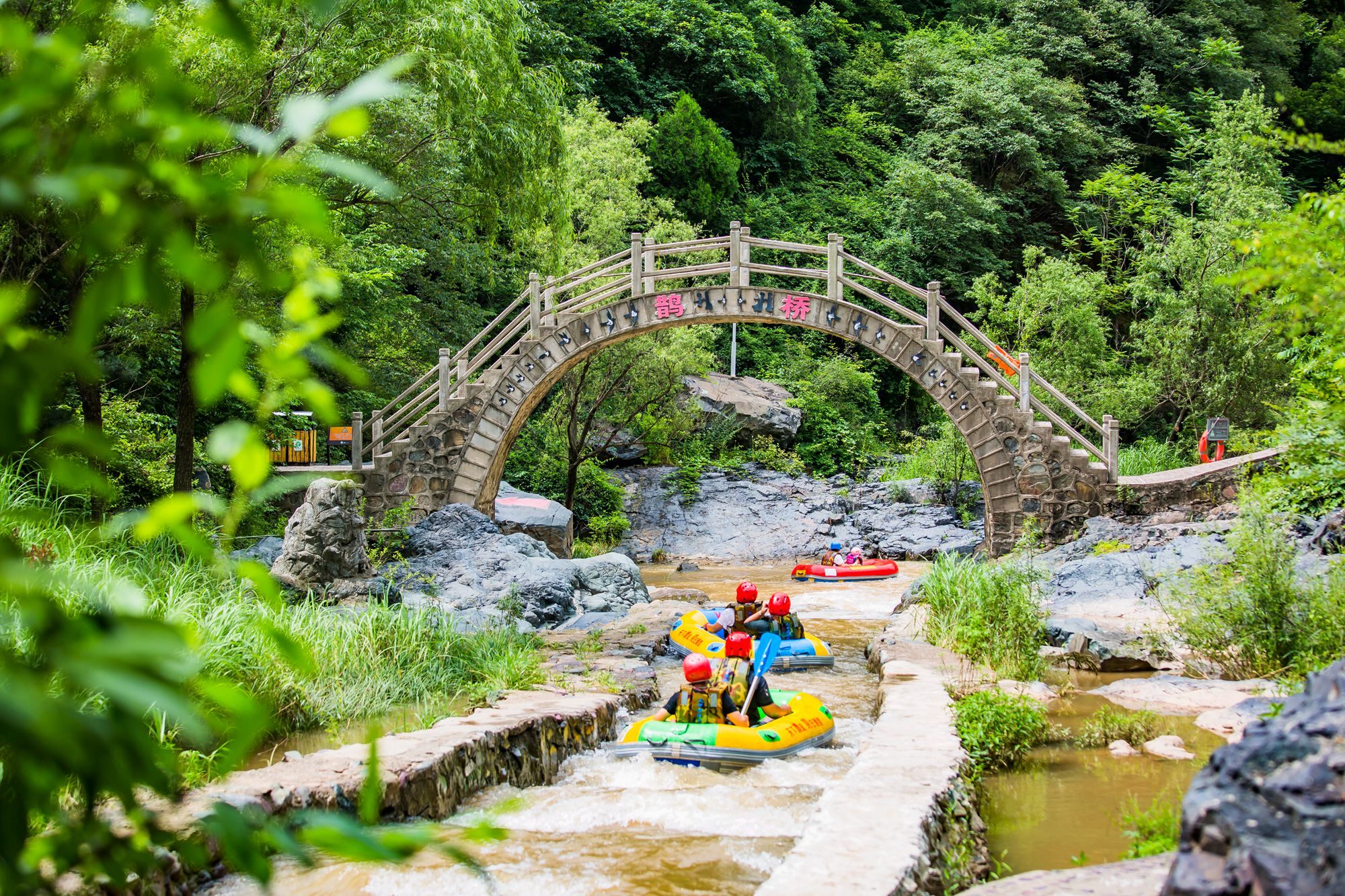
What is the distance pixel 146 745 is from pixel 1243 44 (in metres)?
40.5

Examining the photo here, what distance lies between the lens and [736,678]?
307 inches

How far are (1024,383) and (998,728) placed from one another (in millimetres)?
10332

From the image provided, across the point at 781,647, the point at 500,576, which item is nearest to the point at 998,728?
the point at 781,647

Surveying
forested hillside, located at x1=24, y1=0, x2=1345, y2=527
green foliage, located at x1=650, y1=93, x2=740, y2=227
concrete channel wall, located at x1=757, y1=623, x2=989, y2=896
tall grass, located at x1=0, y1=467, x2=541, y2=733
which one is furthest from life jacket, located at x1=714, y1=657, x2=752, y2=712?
green foliage, located at x1=650, y1=93, x2=740, y2=227

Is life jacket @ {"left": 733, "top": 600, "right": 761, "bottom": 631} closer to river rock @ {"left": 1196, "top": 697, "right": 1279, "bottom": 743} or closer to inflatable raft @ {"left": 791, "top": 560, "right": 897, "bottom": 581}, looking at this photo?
river rock @ {"left": 1196, "top": 697, "right": 1279, "bottom": 743}

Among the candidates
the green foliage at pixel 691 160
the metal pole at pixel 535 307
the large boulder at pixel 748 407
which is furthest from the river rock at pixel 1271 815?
the green foliage at pixel 691 160

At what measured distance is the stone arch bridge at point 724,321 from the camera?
15734 mm

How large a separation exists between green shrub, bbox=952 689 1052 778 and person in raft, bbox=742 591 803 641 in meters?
4.14

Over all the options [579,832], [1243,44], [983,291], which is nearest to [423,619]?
[579,832]

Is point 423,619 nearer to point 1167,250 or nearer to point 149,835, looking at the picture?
point 149,835

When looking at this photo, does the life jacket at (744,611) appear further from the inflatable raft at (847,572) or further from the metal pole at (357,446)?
the metal pole at (357,446)

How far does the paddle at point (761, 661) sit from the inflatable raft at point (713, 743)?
20cm

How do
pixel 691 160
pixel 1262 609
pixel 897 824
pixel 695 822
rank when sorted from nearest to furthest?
pixel 897 824
pixel 695 822
pixel 1262 609
pixel 691 160

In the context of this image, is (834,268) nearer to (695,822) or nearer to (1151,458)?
(1151,458)
